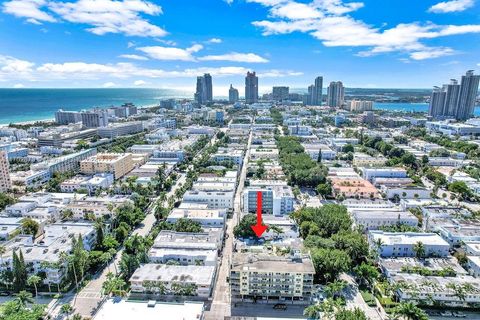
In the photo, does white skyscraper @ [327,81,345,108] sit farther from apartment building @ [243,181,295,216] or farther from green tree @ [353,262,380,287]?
green tree @ [353,262,380,287]

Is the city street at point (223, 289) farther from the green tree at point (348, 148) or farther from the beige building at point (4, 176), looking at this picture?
the green tree at point (348, 148)

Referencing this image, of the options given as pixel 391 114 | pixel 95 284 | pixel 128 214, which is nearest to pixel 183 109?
pixel 391 114

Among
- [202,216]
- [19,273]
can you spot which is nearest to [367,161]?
[202,216]

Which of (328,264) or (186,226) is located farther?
(186,226)

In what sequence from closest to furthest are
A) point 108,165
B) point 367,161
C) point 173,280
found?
point 173,280, point 108,165, point 367,161

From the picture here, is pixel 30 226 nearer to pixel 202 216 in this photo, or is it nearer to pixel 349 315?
pixel 202 216
